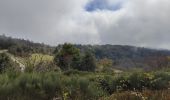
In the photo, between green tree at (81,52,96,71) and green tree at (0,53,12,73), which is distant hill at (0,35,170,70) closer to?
green tree at (0,53,12,73)

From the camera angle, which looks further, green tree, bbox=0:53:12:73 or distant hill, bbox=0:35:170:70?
distant hill, bbox=0:35:170:70

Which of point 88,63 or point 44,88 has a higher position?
point 44,88

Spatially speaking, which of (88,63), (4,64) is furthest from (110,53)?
(4,64)

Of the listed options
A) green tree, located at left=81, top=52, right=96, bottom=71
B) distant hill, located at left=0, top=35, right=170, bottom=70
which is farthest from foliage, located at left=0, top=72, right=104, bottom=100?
green tree, located at left=81, top=52, right=96, bottom=71

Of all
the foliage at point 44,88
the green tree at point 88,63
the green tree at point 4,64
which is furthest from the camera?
the green tree at point 88,63

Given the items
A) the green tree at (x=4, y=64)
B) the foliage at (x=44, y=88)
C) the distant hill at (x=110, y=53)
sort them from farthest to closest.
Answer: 1. the distant hill at (x=110, y=53)
2. the green tree at (x=4, y=64)
3. the foliage at (x=44, y=88)

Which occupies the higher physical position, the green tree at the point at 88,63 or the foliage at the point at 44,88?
the foliage at the point at 44,88

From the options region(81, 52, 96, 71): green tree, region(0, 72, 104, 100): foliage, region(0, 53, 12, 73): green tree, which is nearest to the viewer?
region(0, 72, 104, 100): foliage

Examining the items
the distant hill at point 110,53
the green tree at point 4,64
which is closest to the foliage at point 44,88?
the green tree at point 4,64

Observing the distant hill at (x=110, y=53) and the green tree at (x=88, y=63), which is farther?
the green tree at (x=88, y=63)

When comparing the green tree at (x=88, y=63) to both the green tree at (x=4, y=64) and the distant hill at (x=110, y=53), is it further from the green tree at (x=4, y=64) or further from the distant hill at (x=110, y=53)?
the green tree at (x=4, y=64)

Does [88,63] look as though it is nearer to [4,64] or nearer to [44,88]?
[4,64]

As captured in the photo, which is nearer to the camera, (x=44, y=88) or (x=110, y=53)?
(x=44, y=88)

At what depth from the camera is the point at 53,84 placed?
38.8 ft
